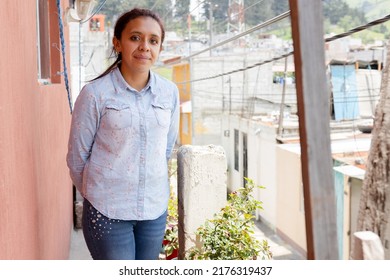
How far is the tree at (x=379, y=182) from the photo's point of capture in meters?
2.03

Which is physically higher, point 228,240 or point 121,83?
point 121,83

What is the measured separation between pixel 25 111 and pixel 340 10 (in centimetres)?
1371

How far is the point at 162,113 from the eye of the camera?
251 centimetres

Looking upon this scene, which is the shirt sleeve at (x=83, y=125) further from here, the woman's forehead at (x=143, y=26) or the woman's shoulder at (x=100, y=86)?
the woman's forehead at (x=143, y=26)

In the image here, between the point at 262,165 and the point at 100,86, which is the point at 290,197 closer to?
the point at 262,165

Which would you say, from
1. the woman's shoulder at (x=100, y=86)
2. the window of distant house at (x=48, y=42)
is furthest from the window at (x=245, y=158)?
the woman's shoulder at (x=100, y=86)

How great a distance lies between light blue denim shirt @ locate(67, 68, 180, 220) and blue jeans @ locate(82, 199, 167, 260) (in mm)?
40

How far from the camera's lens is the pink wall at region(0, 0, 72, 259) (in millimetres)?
1915

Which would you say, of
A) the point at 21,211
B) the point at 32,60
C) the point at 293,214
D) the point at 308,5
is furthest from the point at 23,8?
the point at 293,214

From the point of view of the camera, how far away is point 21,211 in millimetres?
2230

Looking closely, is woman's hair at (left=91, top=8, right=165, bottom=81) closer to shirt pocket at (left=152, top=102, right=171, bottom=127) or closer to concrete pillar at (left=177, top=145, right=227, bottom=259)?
shirt pocket at (left=152, top=102, right=171, bottom=127)

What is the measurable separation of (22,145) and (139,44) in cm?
62

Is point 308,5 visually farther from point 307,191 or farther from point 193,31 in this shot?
point 193,31

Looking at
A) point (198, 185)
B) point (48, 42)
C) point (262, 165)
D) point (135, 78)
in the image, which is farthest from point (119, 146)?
point (262, 165)
